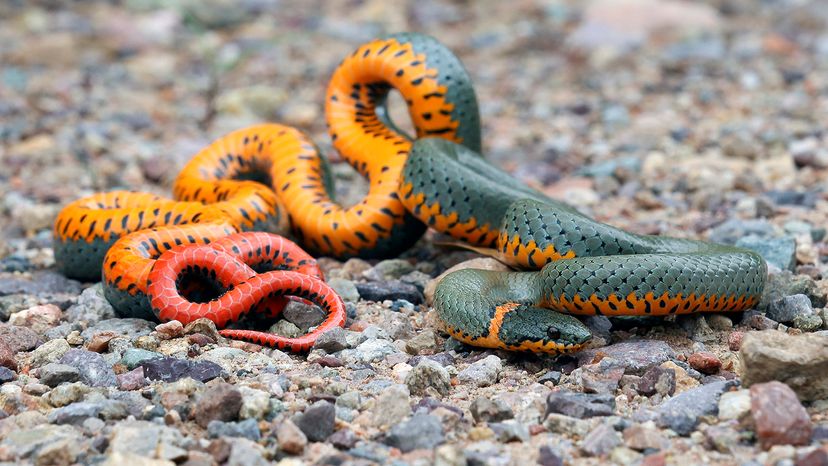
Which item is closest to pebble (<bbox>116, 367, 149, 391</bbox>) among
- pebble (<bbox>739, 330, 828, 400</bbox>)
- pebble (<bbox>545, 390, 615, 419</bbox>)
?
pebble (<bbox>545, 390, 615, 419</bbox>)

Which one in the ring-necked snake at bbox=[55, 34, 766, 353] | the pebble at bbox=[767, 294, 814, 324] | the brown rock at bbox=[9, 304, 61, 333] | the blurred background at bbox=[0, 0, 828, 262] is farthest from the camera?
the blurred background at bbox=[0, 0, 828, 262]

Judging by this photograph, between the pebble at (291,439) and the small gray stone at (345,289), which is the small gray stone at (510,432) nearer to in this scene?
the pebble at (291,439)

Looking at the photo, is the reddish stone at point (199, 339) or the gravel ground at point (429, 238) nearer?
the gravel ground at point (429, 238)

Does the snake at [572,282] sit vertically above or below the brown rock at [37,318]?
above

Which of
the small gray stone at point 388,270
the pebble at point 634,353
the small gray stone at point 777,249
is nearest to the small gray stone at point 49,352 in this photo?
the small gray stone at point 388,270

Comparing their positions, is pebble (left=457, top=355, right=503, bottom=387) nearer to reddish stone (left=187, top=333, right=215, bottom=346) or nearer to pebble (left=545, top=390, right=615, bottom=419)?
pebble (left=545, top=390, right=615, bottom=419)
